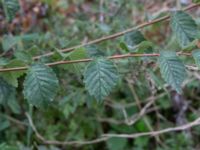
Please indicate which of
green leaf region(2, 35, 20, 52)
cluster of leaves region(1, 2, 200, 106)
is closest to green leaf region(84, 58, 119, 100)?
cluster of leaves region(1, 2, 200, 106)

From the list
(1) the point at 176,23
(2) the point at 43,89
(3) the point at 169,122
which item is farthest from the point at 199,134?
(2) the point at 43,89

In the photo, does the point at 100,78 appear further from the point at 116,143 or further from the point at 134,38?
the point at 116,143

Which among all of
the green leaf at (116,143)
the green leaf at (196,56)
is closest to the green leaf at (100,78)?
the green leaf at (196,56)

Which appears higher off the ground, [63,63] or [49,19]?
[49,19]

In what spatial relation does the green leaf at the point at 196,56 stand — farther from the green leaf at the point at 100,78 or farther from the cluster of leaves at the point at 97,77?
the green leaf at the point at 100,78

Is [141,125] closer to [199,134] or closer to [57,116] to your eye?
[199,134]

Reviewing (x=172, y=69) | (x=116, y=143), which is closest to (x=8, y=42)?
(x=172, y=69)
